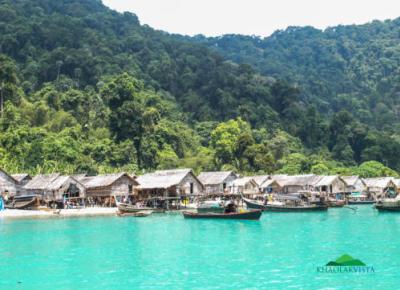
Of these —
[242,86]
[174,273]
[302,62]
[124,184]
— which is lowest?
[174,273]

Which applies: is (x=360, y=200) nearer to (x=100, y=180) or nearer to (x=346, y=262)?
(x=100, y=180)

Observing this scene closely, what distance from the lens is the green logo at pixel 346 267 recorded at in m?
22.8

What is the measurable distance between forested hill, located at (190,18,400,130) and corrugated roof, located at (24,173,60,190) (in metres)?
83.8

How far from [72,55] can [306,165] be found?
143 feet

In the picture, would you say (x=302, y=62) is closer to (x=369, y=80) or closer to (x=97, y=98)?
(x=369, y=80)

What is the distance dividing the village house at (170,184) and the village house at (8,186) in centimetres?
1147

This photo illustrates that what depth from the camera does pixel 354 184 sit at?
7875cm

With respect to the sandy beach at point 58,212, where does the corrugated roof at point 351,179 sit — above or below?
above

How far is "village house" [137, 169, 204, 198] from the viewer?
59.0m

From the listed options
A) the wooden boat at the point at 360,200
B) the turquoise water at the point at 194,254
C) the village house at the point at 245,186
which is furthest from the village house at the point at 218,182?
the turquoise water at the point at 194,254

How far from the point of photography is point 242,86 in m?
110

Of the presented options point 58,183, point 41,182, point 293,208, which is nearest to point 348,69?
point 293,208

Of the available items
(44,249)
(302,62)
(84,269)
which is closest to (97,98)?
(44,249)

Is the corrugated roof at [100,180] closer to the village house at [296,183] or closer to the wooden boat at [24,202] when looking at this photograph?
the wooden boat at [24,202]
